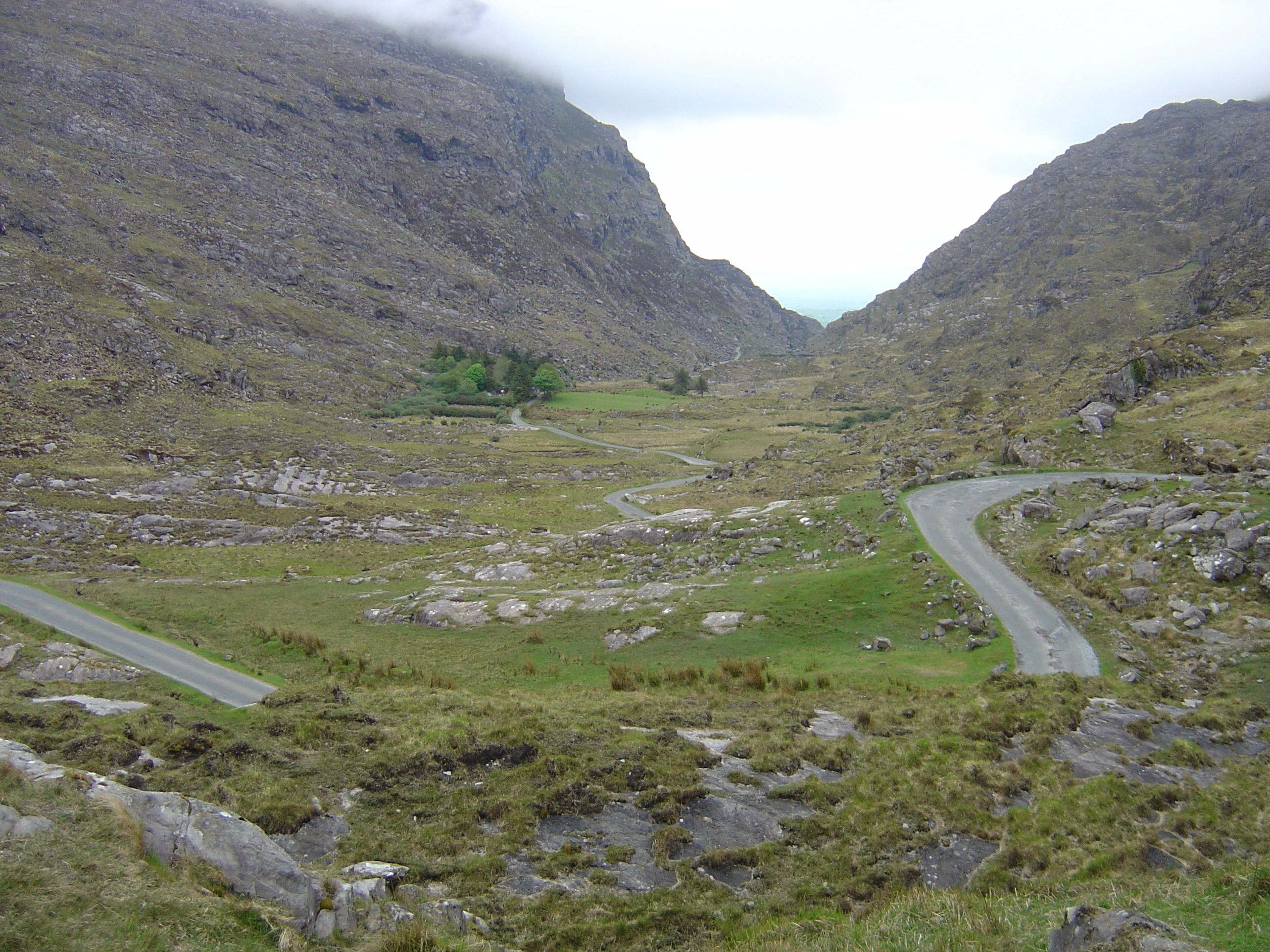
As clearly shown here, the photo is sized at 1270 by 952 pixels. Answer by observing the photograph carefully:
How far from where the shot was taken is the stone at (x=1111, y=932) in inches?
299

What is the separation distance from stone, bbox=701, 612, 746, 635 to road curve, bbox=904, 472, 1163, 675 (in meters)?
10.5

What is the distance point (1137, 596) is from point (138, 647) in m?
40.9

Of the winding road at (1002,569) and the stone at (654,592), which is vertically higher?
the winding road at (1002,569)

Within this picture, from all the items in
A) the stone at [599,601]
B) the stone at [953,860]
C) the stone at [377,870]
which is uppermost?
the stone at [377,870]

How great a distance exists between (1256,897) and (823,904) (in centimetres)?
599

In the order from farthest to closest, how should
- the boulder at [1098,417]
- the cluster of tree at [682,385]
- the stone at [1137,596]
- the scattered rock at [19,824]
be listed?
the cluster of tree at [682,385]
the boulder at [1098,417]
the stone at [1137,596]
the scattered rock at [19,824]

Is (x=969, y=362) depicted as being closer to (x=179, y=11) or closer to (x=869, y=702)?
(x=869, y=702)

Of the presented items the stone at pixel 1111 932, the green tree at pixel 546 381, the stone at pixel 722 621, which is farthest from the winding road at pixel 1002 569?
the green tree at pixel 546 381

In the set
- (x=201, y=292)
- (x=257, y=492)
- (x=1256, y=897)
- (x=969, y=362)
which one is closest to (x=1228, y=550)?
(x=1256, y=897)

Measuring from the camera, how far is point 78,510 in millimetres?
49719

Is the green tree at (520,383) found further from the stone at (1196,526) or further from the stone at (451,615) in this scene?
the stone at (1196,526)

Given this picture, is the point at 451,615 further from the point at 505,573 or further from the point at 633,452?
the point at 633,452

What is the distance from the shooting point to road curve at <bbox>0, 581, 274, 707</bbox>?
954 inches

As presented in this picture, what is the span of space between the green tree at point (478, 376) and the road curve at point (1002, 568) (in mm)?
102712
